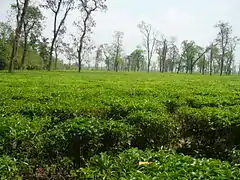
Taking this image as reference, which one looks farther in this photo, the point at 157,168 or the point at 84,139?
the point at 84,139

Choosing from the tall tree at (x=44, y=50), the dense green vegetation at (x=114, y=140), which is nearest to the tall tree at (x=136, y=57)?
the tall tree at (x=44, y=50)

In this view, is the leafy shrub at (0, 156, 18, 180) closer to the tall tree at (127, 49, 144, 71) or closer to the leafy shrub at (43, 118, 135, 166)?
the leafy shrub at (43, 118, 135, 166)

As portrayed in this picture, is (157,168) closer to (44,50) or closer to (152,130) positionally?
(152,130)

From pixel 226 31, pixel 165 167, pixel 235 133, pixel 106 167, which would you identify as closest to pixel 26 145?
pixel 106 167

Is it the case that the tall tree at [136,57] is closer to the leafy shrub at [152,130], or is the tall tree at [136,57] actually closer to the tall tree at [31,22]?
the tall tree at [31,22]

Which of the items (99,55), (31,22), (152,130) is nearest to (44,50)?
(31,22)

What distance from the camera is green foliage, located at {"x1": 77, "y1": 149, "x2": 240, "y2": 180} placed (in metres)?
2.95

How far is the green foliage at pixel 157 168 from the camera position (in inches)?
116

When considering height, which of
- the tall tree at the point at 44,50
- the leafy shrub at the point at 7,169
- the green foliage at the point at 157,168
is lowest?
the leafy shrub at the point at 7,169

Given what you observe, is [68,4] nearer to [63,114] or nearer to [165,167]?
[63,114]

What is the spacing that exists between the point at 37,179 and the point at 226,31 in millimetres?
60694

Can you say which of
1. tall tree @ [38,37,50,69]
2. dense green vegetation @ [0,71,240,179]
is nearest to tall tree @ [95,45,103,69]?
tall tree @ [38,37,50,69]

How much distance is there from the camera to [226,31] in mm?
57469

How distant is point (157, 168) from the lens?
10.5 feet
